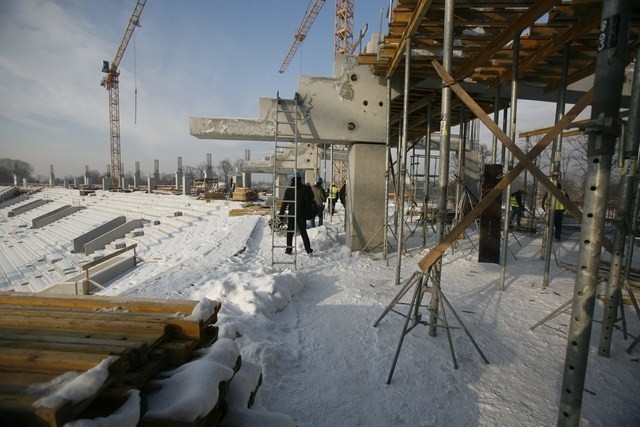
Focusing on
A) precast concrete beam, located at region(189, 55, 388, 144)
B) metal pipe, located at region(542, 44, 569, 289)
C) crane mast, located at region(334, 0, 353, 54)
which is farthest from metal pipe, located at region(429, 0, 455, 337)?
crane mast, located at region(334, 0, 353, 54)

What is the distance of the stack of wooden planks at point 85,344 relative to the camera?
4.29 ft

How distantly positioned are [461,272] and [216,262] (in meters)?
5.33

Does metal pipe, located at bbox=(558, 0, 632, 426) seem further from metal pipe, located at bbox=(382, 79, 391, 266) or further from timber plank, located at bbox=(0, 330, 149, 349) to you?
metal pipe, located at bbox=(382, 79, 391, 266)

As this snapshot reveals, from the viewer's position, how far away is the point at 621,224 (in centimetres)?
348

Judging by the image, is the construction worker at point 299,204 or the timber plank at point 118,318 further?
the construction worker at point 299,204

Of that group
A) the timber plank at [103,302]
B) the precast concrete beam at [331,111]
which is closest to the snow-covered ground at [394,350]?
the timber plank at [103,302]

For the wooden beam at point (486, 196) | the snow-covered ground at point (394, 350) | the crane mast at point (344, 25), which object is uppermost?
the crane mast at point (344, 25)

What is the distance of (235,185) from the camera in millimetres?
26062

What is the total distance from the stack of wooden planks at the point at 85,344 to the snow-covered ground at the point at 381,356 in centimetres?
13

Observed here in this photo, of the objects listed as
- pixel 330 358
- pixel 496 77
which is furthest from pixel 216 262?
pixel 496 77

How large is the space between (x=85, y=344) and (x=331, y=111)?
22.9ft

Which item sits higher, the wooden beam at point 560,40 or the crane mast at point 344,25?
the crane mast at point 344,25

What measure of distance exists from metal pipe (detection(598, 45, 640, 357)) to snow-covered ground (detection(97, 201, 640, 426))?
0.34 meters

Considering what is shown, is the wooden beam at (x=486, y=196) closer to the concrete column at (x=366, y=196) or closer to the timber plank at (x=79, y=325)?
the timber plank at (x=79, y=325)
